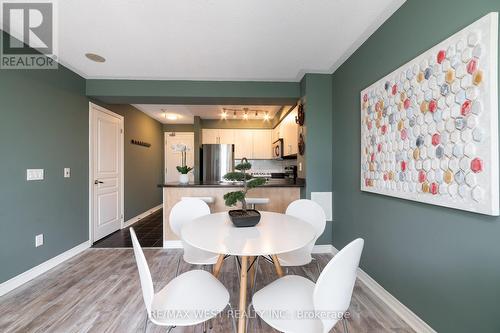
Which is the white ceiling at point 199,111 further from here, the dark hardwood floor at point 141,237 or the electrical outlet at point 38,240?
the electrical outlet at point 38,240

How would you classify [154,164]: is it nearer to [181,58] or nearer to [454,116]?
[181,58]

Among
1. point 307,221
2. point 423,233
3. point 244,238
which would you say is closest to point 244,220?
point 244,238

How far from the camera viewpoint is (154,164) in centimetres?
563

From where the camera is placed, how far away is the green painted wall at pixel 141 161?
4.29 m

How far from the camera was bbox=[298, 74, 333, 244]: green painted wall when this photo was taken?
291cm

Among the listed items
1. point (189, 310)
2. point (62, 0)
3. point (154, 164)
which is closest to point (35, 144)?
point (62, 0)

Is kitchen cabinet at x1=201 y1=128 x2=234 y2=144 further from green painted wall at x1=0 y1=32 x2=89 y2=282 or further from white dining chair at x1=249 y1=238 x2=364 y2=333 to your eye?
white dining chair at x1=249 y1=238 x2=364 y2=333

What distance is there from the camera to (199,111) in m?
4.84

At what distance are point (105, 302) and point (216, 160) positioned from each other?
3.60 meters

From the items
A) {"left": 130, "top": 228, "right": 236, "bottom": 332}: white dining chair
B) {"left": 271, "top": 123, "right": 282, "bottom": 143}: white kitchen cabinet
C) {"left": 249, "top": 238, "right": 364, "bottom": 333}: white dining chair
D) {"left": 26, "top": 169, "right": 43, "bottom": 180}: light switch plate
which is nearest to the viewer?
{"left": 249, "top": 238, "right": 364, "bottom": 333}: white dining chair

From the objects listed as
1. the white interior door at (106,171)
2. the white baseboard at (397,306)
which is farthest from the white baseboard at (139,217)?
the white baseboard at (397,306)

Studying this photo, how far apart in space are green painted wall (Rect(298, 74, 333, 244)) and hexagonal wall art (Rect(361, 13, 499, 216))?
1049 mm

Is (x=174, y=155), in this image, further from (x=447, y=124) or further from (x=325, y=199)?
(x=447, y=124)

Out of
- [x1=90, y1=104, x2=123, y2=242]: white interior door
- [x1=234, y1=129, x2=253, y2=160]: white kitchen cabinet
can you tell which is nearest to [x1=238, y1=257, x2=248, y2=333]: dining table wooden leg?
[x1=90, y1=104, x2=123, y2=242]: white interior door
